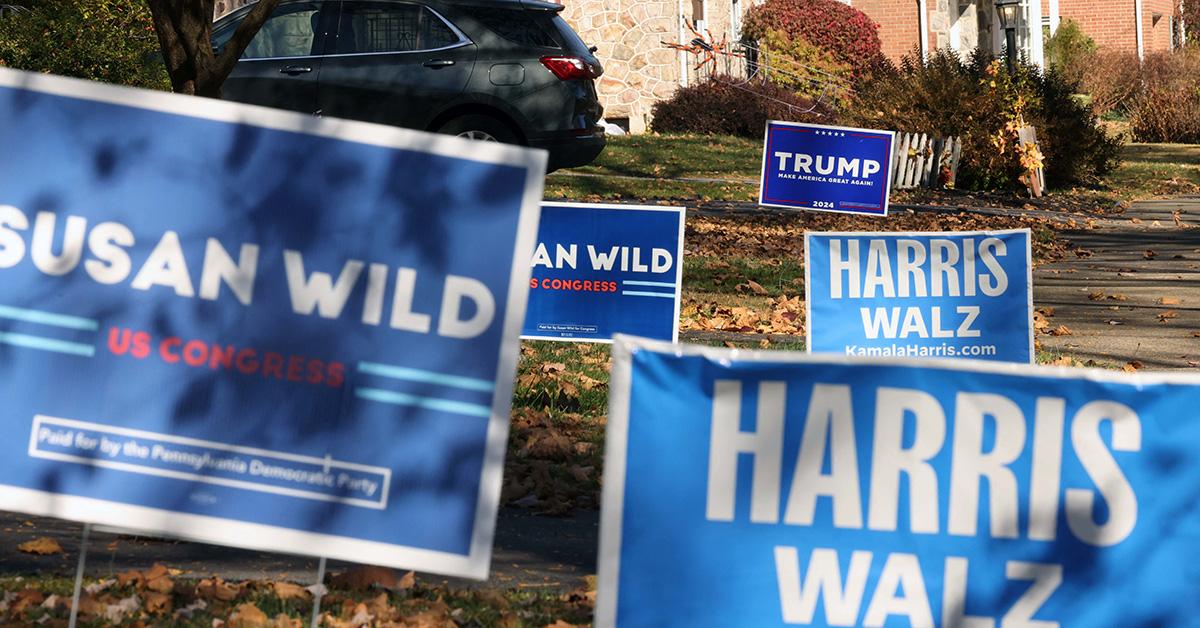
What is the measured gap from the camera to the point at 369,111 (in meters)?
13.9

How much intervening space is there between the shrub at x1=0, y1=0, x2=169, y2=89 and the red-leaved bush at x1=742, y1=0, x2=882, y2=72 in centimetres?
1884

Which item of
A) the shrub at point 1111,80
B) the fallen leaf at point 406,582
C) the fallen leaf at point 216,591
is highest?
the shrub at point 1111,80

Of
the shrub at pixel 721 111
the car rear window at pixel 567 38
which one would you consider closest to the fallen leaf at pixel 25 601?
the car rear window at pixel 567 38

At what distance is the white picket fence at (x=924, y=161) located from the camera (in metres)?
22.2

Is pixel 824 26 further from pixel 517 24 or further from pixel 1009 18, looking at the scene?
pixel 517 24

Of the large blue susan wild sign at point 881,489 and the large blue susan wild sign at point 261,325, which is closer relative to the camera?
the large blue susan wild sign at point 881,489

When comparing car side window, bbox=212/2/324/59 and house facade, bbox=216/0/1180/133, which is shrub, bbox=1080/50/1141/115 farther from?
car side window, bbox=212/2/324/59

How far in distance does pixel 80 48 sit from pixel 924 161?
11.9 m

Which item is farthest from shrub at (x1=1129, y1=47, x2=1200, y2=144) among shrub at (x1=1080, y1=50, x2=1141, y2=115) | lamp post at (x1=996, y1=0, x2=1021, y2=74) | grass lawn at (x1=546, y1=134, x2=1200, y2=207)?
grass lawn at (x1=546, y1=134, x2=1200, y2=207)

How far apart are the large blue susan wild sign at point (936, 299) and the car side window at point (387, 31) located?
7.77 meters

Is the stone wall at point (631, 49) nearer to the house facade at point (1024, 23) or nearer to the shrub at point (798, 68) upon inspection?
the shrub at point (798, 68)

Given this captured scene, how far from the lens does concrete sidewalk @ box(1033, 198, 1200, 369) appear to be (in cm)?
1057

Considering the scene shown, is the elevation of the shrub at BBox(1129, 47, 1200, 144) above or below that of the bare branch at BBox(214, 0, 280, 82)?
above

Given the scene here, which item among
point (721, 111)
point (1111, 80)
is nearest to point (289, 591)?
point (721, 111)
